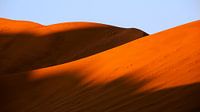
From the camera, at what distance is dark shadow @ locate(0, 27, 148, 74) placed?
24.6 m

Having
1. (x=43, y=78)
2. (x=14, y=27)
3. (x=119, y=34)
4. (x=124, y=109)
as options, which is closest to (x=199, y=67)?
(x=124, y=109)

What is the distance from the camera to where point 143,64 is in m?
12.7

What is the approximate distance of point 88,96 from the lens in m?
11.8

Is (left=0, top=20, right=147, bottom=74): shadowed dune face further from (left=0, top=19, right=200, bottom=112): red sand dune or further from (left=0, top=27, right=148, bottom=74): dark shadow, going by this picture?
(left=0, top=19, right=200, bottom=112): red sand dune

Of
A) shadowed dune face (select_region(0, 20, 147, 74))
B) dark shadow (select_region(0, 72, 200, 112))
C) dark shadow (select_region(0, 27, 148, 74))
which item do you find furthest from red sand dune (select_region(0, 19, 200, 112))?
shadowed dune face (select_region(0, 20, 147, 74))

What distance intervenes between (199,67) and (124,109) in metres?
2.16

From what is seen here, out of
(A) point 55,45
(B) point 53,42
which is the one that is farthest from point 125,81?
(B) point 53,42

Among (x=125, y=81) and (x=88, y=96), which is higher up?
(x=125, y=81)

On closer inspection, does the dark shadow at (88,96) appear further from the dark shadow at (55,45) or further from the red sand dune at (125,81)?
the dark shadow at (55,45)

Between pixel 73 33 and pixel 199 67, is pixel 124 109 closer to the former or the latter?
pixel 199 67

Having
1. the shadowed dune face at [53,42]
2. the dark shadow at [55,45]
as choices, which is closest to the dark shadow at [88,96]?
the dark shadow at [55,45]

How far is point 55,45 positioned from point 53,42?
48cm

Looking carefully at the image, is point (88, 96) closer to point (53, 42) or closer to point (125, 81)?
point (125, 81)

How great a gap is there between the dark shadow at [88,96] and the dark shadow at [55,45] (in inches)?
310
